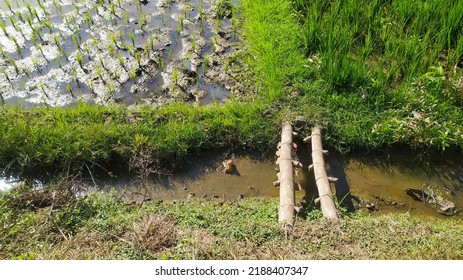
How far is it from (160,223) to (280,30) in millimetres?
3409

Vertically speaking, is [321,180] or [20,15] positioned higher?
[20,15]

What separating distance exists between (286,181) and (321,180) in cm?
34

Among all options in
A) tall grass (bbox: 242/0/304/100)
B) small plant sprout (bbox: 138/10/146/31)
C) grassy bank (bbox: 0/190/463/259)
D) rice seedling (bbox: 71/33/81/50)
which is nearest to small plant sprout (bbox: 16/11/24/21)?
rice seedling (bbox: 71/33/81/50)

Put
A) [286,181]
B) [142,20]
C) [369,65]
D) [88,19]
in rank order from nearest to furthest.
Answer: [286,181] < [369,65] < [88,19] < [142,20]

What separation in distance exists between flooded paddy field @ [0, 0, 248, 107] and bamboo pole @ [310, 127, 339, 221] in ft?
4.27

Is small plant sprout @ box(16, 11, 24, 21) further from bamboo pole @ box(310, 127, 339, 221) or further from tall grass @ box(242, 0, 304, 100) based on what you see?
bamboo pole @ box(310, 127, 339, 221)

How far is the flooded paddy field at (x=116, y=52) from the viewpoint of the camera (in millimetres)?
5180

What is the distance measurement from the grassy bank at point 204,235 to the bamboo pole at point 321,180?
0.36ft

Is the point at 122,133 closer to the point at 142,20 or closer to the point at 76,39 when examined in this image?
the point at 76,39

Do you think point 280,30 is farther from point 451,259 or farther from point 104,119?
point 451,259

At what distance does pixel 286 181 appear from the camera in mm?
3814

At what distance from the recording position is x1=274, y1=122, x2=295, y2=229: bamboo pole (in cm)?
353

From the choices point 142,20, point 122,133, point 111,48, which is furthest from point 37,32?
point 122,133

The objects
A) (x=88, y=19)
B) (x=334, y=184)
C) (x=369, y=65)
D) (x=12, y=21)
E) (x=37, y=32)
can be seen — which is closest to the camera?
(x=334, y=184)
